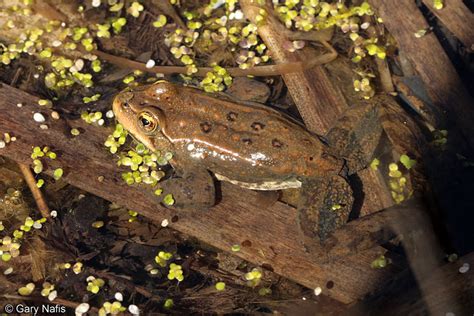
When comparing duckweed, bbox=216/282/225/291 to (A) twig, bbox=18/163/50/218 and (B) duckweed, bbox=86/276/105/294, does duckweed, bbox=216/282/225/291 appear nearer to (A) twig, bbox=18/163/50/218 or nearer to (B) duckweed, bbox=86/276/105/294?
(B) duckweed, bbox=86/276/105/294

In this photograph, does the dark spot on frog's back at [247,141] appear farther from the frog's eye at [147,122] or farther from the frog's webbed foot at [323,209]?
the frog's eye at [147,122]

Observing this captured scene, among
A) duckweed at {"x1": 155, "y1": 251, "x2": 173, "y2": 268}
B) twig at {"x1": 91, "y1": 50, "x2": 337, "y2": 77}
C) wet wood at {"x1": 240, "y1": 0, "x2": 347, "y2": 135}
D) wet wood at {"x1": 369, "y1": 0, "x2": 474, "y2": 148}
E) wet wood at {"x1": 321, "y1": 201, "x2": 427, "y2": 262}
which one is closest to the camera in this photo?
wet wood at {"x1": 321, "y1": 201, "x2": 427, "y2": 262}

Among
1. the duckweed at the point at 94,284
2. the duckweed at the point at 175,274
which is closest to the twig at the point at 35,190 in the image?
the duckweed at the point at 94,284

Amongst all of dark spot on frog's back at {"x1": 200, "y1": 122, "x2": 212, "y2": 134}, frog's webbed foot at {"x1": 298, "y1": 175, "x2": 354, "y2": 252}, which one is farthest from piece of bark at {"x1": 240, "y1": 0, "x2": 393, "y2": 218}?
dark spot on frog's back at {"x1": 200, "y1": 122, "x2": 212, "y2": 134}

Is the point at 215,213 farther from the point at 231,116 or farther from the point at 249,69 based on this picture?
the point at 249,69

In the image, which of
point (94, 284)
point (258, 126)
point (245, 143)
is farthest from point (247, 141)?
point (94, 284)

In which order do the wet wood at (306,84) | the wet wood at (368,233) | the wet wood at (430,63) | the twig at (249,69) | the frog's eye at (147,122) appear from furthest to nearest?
the twig at (249,69) < the wet wood at (306,84) < the wet wood at (430,63) < the frog's eye at (147,122) < the wet wood at (368,233)
